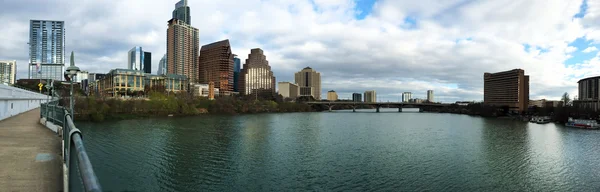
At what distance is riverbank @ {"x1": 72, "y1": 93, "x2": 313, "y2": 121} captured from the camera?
7581cm

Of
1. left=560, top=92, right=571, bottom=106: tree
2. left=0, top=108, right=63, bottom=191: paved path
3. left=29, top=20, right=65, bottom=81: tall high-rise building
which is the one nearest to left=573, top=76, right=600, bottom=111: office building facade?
left=560, top=92, right=571, bottom=106: tree

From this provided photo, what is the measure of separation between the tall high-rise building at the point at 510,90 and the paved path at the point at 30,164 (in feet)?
546

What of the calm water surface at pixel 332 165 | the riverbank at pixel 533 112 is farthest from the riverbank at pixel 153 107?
the riverbank at pixel 533 112

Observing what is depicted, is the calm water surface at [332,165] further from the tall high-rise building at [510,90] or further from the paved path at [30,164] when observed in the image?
the tall high-rise building at [510,90]

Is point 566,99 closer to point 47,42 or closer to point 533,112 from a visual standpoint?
point 533,112

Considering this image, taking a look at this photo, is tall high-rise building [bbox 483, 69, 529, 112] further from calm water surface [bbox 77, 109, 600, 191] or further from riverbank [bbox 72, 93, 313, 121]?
calm water surface [bbox 77, 109, 600, 191]

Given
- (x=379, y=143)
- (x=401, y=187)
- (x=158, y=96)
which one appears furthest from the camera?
(x=158, y=96)

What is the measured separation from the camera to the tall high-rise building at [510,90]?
5640 inches

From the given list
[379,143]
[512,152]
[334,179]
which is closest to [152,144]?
[334,179]

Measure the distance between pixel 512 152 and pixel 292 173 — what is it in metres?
29.3

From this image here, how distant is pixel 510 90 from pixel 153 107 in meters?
152

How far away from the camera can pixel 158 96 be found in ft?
353

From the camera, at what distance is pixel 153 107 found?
311 feet

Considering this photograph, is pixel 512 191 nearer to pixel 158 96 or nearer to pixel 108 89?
pixel 158 96
